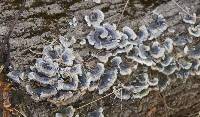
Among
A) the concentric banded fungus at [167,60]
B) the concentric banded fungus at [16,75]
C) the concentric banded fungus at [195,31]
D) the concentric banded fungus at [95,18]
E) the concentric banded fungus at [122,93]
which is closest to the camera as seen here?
the concentric banded fungus at [16,75]

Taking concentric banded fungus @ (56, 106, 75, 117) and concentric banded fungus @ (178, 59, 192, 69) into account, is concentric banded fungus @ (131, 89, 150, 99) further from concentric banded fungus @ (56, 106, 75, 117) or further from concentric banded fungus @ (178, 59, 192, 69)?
concentric banded fungus @ (56, 106, 75, 117)

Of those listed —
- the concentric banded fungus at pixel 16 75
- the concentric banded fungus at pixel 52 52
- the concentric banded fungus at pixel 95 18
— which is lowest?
the concentric banded fungus at pixel 16 75

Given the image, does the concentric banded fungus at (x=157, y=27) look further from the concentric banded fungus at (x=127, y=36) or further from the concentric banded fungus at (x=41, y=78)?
the concentric banded fungus at (x=41, y=78)

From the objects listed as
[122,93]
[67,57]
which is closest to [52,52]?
[67,57]

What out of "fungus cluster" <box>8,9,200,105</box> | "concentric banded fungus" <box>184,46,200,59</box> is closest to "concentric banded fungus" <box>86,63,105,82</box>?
"fungus cluster" <box>8,9,200,105</box>

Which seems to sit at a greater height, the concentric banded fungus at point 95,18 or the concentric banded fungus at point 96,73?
the concentric banded fungus at point 95,18

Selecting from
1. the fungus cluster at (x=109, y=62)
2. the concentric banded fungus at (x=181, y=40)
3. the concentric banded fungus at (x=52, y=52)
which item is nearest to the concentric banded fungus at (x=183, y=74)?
the fungus cluster at (x=109, y=62)
